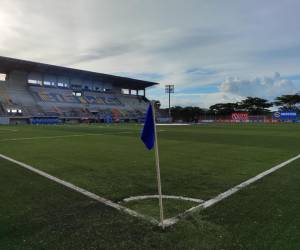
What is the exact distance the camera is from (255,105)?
112 meters

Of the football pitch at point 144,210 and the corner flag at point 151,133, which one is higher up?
the corner flag at point 151,133

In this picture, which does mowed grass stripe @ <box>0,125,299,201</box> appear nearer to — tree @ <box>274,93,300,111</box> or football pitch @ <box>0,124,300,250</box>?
football pitch @ <box>0,124,300,250</box>

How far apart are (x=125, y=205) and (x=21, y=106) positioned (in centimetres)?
7159

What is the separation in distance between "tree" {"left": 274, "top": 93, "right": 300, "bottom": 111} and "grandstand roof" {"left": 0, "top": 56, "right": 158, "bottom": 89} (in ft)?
132

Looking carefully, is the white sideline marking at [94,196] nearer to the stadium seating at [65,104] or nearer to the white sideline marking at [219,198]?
the white sideline marking at [219,198]

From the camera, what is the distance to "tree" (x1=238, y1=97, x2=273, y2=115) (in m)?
110

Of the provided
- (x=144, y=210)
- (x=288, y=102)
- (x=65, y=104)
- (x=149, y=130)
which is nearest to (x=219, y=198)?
(x=144, y=210)

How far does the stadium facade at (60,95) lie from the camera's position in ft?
234

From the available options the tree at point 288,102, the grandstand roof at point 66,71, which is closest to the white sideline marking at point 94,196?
the grandstand roof at point 66,71

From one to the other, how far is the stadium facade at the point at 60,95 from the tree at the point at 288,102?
137ft

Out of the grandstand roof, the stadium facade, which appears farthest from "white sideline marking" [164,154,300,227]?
the grandstand roof

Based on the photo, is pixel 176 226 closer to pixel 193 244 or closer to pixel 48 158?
pixel 193 244

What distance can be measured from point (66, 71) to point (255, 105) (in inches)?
Answer: 2442

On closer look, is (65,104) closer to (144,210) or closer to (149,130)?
(144,210)
